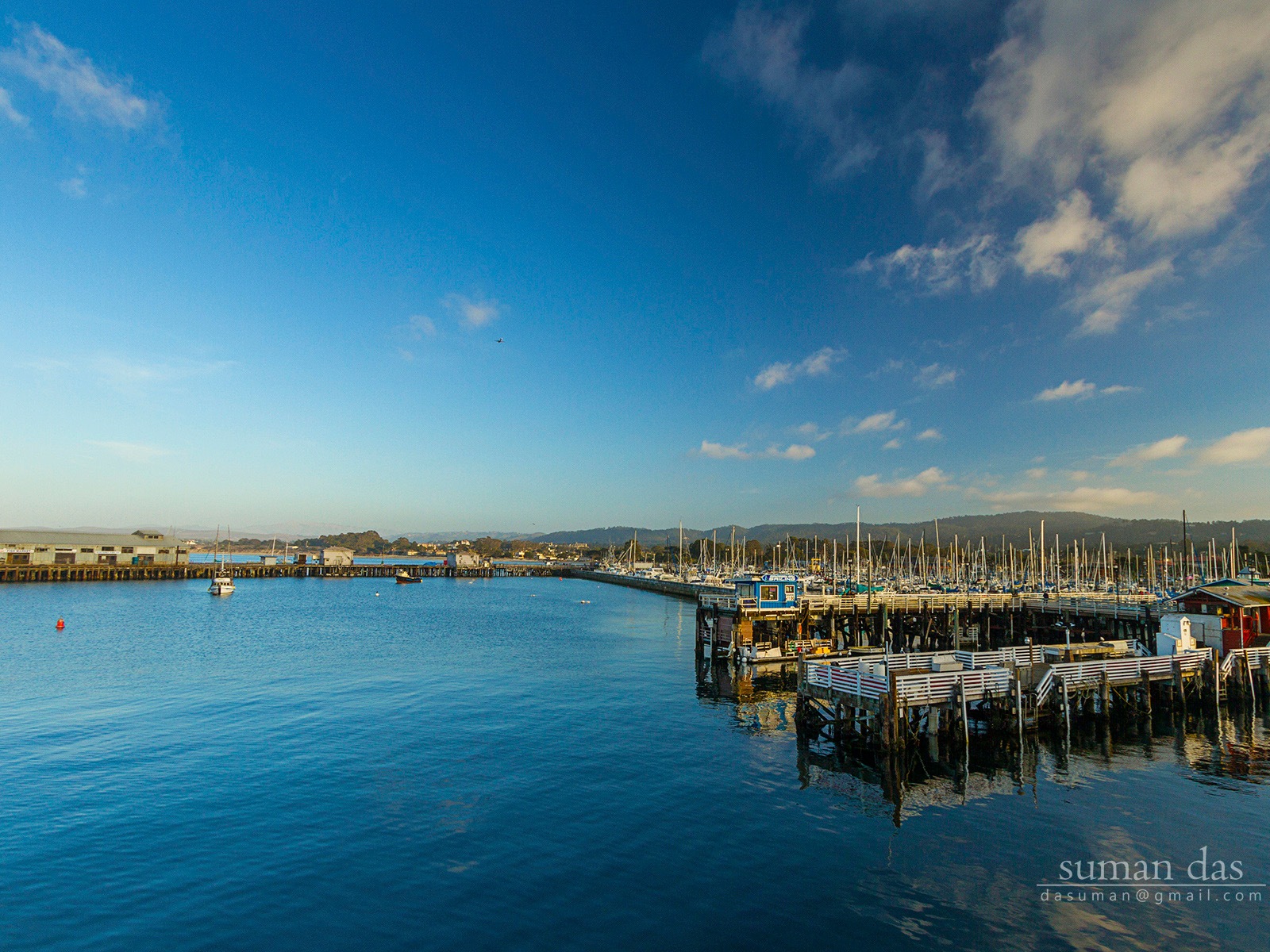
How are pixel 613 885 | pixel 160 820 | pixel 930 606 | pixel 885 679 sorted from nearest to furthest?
pixel 613 885
pixel 160 820
pixel 885 679
pixel 930 606

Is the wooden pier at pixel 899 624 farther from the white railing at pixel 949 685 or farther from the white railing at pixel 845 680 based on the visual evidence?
the white railing at pixel 949 685

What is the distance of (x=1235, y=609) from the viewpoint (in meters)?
41.4

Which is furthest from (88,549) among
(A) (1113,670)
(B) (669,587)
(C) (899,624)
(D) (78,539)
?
(A) (1113,670)

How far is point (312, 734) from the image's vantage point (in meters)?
30.0

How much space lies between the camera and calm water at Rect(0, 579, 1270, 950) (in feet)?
48.2

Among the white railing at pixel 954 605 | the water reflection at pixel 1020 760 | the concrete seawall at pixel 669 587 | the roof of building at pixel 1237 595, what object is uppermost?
the roof of building at pixel 1237 595

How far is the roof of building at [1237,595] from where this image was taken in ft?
137

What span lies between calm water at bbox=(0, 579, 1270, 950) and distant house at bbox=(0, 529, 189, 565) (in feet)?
469

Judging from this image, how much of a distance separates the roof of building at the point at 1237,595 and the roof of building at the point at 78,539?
199614mm

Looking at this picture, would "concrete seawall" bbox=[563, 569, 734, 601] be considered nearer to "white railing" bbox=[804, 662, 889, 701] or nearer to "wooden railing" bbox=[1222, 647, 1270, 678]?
"wooden railing" bbox=[1222, 647, 1270, 678]

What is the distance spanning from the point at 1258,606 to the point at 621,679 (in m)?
41.4

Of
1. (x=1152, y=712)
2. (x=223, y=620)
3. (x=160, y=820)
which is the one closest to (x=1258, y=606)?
(x=1152, y=712)

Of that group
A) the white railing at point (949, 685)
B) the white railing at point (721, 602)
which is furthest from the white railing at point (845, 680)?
the white railing at point (721, 602)

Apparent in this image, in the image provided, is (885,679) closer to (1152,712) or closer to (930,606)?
(1152,712)
